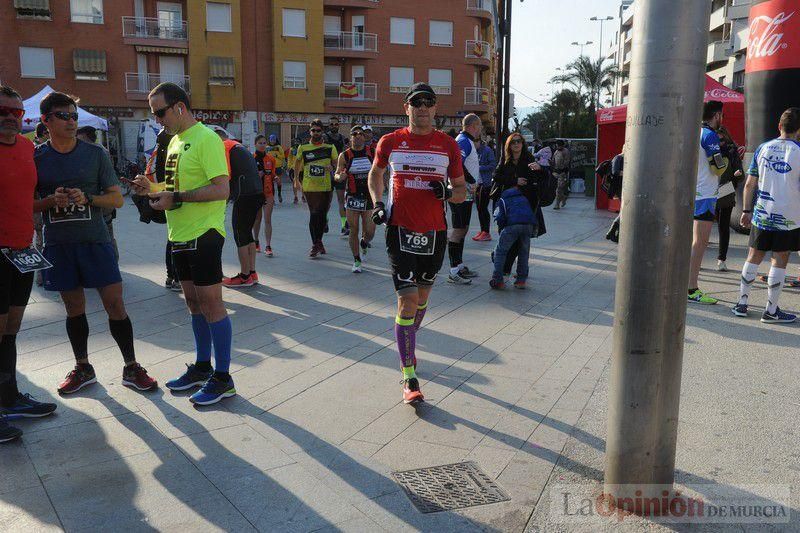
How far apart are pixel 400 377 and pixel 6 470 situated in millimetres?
2418

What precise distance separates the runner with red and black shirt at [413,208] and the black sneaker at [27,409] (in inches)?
85.3

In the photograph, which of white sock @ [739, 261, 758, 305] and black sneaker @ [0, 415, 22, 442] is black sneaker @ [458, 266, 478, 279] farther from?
black sneaker @ [0, 415, 22, 442]

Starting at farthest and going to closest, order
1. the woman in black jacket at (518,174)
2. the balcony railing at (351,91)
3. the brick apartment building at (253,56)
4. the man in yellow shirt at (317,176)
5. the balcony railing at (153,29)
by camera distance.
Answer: the balcony railing at (351,91) < the balcony railing at (153,29) < the brick apartment building at (253,56) < the man in yellow shirt at (317,176) < the woman in black jacket at (518,174)

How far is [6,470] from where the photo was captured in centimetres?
339

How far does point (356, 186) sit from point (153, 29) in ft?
114

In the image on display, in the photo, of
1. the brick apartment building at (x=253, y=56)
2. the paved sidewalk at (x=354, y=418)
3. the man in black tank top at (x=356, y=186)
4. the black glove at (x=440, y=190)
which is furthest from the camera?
the brick apartment building at (x=253, y=56)

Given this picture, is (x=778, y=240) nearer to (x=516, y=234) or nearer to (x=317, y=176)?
(x=516, y=234)

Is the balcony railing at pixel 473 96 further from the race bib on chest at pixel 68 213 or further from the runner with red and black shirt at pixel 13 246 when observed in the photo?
the runner with red and black shirt at pixel 13 246

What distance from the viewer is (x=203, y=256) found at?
13.7ft

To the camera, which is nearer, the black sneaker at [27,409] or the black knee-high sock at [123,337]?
the black sneaker at [27,409]

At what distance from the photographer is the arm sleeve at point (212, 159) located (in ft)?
13.4

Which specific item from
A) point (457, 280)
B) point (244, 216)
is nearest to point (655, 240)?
point (457, 280)

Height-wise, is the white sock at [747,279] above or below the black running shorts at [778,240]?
below

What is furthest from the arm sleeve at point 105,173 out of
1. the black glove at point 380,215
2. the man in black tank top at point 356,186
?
the man in black tank top at point 356,186
